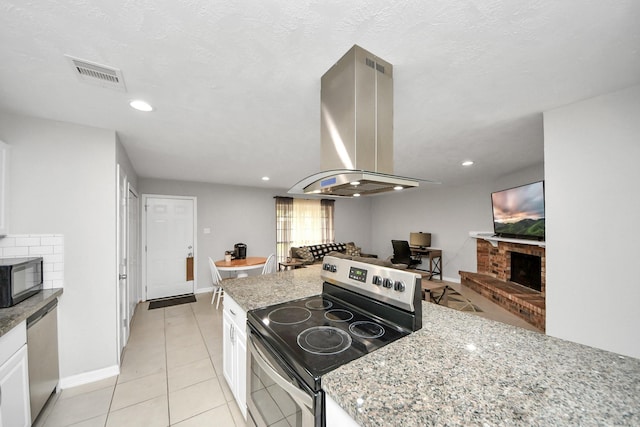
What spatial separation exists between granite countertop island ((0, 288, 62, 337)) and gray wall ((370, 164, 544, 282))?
6.00 m

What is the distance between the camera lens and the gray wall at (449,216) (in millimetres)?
5184

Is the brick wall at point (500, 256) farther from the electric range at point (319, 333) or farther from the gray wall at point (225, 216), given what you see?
the gray wall at point (225, 216)

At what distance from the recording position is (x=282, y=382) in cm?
110

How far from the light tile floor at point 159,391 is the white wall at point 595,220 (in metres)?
2.59

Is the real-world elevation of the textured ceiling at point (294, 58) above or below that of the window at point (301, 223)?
above

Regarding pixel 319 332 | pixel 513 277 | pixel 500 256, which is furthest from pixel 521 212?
pixel 319 332

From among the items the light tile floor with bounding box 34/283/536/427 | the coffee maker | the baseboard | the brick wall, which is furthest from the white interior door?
the brick wall

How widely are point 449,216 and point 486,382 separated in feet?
18.6

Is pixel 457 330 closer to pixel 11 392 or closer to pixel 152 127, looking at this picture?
pixel 11 392

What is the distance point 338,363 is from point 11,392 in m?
2.02

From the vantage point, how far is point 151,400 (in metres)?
2.03

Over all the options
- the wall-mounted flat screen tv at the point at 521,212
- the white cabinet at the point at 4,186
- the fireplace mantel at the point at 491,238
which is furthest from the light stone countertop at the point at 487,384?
the fireplace mantel at the point at 491,238

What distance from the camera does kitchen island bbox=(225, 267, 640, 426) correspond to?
0.69 m

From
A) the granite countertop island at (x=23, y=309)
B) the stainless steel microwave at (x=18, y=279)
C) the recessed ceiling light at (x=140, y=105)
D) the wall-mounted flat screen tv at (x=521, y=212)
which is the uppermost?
the recessed ceiling light at (x=140, y=105)
